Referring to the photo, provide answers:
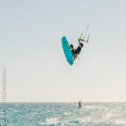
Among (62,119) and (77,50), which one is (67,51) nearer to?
(77,50)

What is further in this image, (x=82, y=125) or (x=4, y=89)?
(x=82, y=125)

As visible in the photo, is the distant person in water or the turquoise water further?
the turquoise water

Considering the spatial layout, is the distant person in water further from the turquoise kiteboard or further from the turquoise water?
the turquoise water

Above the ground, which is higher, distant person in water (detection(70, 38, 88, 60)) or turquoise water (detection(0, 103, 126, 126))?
distant person in water (detection(70, 38, 88, 60))

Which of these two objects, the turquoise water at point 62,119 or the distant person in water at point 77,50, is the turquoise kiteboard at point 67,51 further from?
the turquoise water at point 62,119

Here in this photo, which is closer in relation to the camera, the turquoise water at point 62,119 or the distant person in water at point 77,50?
the distant person in water at point 77,50

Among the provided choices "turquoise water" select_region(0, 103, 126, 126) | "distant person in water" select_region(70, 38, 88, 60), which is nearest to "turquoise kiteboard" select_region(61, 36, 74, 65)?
"distant person in water" select_region(70, 38, 88, 60)

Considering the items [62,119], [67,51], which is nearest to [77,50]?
[67,51]


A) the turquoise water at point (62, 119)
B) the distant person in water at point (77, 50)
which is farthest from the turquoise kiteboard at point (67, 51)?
the turquoise water at point (62, 119)

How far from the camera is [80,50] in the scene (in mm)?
27516

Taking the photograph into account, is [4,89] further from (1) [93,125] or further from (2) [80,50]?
(1) [93,125]

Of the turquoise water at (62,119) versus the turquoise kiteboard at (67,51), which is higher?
the turquoise kiteboard at (67,51)

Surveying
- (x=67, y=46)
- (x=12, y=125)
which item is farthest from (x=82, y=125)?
(x=67, y=46)

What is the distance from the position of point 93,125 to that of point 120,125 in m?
3.38
